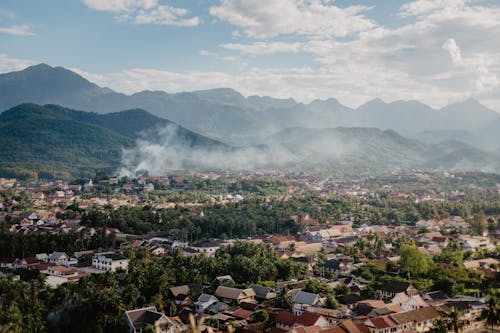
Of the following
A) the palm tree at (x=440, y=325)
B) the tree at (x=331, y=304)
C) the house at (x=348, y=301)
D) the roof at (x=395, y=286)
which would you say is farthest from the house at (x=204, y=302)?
the palm tree at (x=440, y=325)

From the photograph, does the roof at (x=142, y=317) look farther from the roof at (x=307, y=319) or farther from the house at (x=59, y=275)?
the house at (x=59, y=275)

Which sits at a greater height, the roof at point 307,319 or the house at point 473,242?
the roof at point 307,319

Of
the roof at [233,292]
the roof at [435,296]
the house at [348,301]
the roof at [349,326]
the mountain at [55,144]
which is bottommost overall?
the roof at [435,296]

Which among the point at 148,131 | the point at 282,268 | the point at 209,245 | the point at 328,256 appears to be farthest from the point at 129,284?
the point at 148,131

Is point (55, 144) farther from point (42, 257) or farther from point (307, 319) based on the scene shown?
point (307, 319)

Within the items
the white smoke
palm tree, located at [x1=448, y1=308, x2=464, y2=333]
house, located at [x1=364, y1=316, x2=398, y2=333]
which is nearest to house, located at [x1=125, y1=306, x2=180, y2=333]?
house, located at [x1=364, y1=316, x2=398, y2=333]

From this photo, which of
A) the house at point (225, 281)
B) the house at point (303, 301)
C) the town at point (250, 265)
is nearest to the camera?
the town at point (250, 265)
